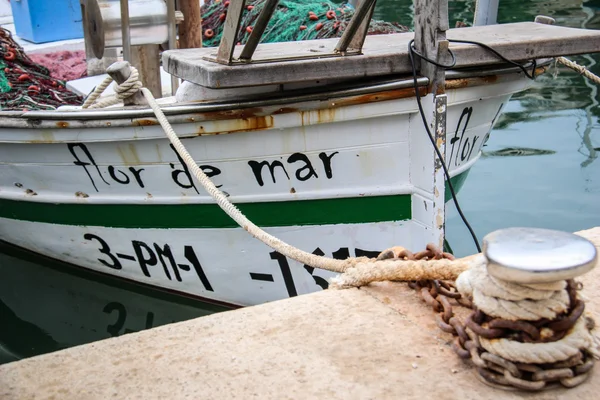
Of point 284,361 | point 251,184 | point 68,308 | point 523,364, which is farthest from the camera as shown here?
point 68,308

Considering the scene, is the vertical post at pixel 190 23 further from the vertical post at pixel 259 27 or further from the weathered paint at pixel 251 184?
the vertical post at pixel 259 27

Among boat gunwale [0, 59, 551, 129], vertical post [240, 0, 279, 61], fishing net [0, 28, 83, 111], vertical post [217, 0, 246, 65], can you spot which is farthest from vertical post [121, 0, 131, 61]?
vertical post [240, 0, 279, 61]

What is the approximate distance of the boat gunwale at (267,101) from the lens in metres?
3.26

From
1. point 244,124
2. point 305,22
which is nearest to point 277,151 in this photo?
point 244,124

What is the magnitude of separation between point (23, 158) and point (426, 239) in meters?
2.58

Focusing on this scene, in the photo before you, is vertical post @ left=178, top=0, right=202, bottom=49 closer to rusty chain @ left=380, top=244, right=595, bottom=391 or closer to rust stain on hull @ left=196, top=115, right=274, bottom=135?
rust stain on hull @ left=196, top=115, right=274, bottom=135

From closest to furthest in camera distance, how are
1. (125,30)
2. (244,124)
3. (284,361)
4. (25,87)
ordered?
(284,361), (244,124), (125,30), (25,87)

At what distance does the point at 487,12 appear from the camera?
6105mm

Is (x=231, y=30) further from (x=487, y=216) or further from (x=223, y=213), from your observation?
(x=487, y=216)

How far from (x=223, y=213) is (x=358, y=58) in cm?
128

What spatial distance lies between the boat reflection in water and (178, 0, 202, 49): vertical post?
2.24 m

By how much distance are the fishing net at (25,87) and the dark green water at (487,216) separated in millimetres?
1222

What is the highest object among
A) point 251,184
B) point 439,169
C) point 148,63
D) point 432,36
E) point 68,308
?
point 432,36

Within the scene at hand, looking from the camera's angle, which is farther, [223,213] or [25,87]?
[25,87]
